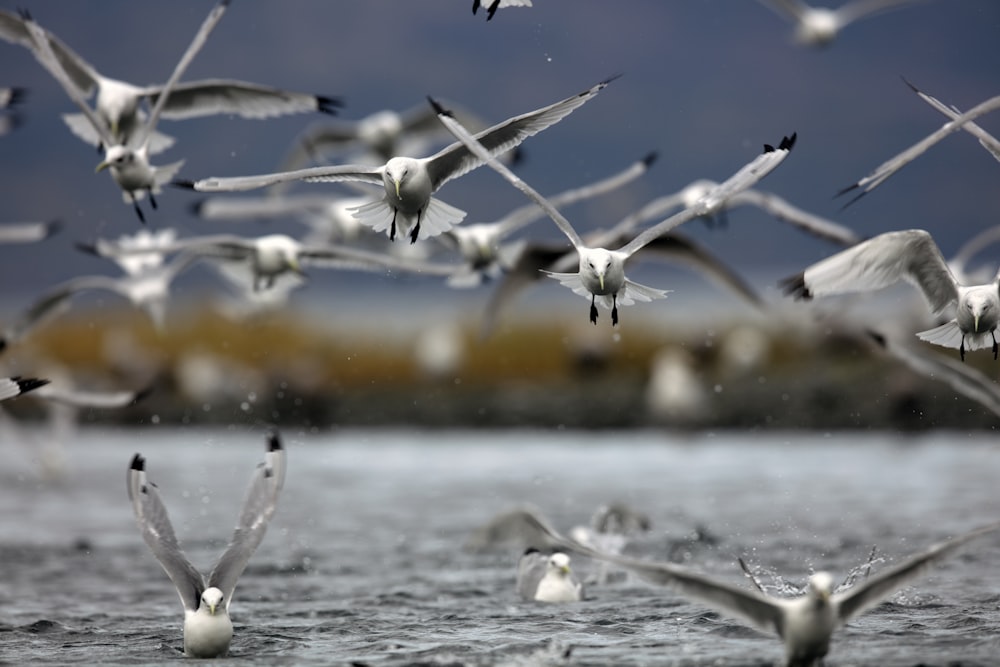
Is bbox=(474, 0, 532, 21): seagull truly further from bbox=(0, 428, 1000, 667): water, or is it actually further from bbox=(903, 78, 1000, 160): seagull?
bbox=(0, 428, 1000, 667): water

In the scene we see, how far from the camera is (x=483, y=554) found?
541 inches

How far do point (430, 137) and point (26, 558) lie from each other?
573 cm

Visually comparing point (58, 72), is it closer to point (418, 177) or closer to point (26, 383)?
point (26, 383)

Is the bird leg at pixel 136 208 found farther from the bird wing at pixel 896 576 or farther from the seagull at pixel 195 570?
the bird wing at pixel 896 576

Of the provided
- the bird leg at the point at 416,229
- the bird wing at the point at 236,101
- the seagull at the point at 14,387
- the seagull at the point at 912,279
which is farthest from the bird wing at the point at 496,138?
the seagull at the point at 14,387

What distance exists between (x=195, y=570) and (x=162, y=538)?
0.39 m

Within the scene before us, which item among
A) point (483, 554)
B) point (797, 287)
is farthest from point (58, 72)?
point (483, 554)

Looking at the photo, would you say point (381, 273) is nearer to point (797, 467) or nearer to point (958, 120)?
point (958, 120)

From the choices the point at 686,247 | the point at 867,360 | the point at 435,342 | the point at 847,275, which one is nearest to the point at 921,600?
the point at 847,275

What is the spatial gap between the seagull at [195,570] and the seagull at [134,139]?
2.33 m

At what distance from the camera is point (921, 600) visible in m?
10.8

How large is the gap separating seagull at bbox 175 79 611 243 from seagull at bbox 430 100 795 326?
47cm

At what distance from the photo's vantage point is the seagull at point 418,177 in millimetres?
10328

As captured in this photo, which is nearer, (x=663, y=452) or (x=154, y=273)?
(x=154, y=273)
